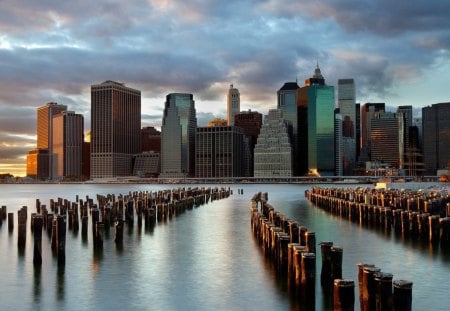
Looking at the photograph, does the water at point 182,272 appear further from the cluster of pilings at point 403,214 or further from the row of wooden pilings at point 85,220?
the cluster of pilings at point 403,214

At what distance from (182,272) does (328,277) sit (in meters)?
8.03

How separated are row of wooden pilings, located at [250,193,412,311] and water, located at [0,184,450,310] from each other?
0.58 meters

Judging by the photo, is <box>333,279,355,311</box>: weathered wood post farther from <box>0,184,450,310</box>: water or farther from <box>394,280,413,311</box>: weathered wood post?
<box>0,184,450,310</box>: water

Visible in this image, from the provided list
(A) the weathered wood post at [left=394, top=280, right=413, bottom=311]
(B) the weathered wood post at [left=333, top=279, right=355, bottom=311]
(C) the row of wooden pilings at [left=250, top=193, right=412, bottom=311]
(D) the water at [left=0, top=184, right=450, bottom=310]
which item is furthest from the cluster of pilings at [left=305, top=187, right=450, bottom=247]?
(A) the weathered wood post at [left=394, top=280, right=413, bottom=311]

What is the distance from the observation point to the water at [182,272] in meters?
22.3

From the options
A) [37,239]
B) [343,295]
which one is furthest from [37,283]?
[343,295]

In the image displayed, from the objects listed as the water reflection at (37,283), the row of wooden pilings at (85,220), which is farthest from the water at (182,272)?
the row of wooden pilings at (85,220)

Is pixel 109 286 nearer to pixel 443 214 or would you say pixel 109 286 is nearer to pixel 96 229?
pixel 96 229

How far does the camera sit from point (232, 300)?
73.7ft

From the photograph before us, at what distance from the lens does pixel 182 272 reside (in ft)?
92.9

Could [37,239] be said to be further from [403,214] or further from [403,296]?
[403,214]

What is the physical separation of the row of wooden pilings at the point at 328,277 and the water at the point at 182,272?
576mm

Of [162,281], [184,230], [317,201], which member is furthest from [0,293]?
[317,201]

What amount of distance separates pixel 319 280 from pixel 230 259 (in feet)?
27.0
